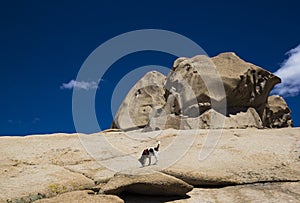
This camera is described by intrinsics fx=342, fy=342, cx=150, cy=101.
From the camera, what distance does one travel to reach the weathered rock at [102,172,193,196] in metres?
9.23

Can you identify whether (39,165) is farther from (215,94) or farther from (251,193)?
(215,94)

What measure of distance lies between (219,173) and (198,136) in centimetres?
438

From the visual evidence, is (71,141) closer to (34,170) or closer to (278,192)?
(34,170)

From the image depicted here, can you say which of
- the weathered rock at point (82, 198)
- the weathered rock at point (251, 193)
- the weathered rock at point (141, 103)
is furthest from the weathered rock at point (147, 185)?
the weathered rock at point (141, 103)

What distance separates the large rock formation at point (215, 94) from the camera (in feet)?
70.7

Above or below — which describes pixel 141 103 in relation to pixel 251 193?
above

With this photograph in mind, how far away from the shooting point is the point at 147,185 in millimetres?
9336

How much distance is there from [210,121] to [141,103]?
Answer: 11268 mm

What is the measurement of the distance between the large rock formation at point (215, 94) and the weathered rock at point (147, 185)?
1120cm

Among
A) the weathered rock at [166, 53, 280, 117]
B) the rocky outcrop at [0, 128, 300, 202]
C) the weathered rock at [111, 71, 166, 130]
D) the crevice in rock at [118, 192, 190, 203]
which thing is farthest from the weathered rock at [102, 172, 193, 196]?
the weathered rock at [111, 71, 166, 130]

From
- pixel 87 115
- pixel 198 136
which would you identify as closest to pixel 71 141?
pixel 87 115

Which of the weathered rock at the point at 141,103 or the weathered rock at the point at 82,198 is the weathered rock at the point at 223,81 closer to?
the weathered rock at the point at 141,103

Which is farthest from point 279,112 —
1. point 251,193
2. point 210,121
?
point 251,193

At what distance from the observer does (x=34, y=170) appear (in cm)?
1127
